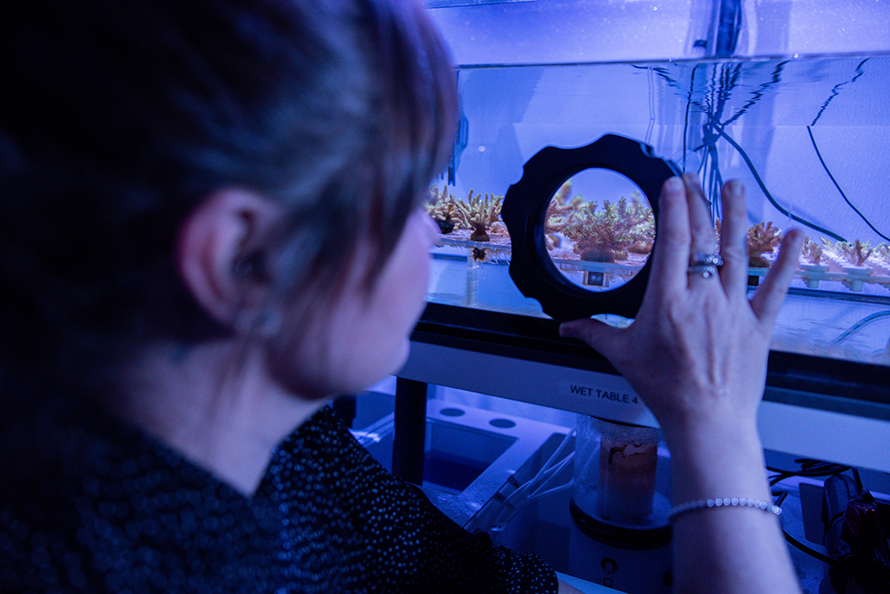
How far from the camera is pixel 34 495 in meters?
0.31

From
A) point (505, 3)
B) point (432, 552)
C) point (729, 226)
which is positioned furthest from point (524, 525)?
point (505, 3)

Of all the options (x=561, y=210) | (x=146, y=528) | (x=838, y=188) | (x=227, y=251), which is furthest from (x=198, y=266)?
(x=838, y=188)

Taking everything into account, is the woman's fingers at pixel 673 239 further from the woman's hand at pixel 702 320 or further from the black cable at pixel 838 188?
the black cable at pixel 838 188

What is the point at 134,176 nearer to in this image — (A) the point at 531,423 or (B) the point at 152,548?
(B) the point at 152,548

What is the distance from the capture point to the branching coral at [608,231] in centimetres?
67

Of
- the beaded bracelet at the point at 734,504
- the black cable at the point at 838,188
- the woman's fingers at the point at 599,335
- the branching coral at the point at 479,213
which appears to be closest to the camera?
the beaded bracelet at the point at 734,504

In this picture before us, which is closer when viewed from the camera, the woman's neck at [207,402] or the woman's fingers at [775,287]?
the woman's neck at [207,402]

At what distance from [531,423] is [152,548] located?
101 centimetres

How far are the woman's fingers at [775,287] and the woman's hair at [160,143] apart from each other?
41 cm

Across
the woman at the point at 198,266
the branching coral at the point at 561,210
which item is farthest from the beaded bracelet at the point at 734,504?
the branching coral at the point at 561,210

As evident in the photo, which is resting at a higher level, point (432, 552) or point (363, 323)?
point (363, 323)

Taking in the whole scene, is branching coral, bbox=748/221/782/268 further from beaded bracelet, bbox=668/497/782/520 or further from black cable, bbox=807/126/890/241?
beaded bracelet, bbox=668/497/782/520

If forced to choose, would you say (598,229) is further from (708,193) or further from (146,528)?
(146,528)

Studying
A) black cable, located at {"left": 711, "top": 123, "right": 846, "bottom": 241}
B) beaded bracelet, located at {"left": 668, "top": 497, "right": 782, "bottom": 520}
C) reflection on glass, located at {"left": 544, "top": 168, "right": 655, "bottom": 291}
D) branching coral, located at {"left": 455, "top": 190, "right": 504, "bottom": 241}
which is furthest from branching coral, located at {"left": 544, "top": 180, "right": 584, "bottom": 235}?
beaded bracelet, located at {"left": 668, "top": 497, "right": 782, "bottom": 520}
